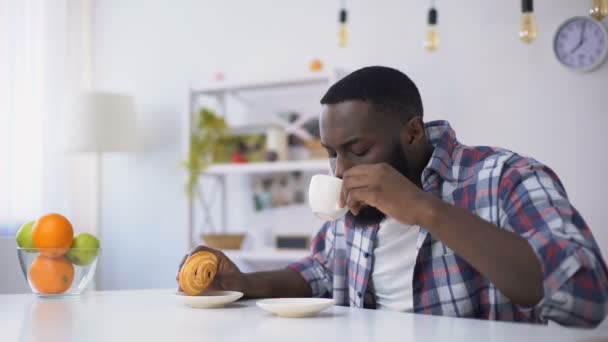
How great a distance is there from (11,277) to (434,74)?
2147 mm

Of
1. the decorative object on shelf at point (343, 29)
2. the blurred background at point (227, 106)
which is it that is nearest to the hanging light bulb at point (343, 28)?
the decorative object on shelf at point (343, 29)

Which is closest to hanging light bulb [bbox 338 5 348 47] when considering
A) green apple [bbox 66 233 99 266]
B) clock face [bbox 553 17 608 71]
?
clock face [bbox 553 17 608 71]

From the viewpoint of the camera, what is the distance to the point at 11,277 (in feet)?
6.51

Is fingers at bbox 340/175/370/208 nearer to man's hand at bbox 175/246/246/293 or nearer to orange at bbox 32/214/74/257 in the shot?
man's hand at bbox 175/246/246/293

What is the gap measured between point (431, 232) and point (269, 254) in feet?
7.29

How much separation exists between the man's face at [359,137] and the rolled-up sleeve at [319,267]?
0.85 feet

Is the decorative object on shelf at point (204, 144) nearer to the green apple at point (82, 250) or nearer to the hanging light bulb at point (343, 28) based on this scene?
the hanging light bulb at point (343, 28)

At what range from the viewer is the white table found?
80 cm

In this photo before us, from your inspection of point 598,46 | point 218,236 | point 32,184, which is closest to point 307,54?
point 218,236

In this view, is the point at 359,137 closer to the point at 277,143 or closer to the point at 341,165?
the point at 341,165

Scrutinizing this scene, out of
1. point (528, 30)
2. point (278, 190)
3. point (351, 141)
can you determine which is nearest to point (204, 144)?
point (278, 190)

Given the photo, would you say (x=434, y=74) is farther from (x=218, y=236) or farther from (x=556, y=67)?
(x=218, y=236)

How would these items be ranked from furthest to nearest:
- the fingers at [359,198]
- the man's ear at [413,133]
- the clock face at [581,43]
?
1. the clock face at [581,43]
2. the man's ear at [413,133]
3. the fingers at [359,198]

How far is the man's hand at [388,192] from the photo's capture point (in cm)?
106
